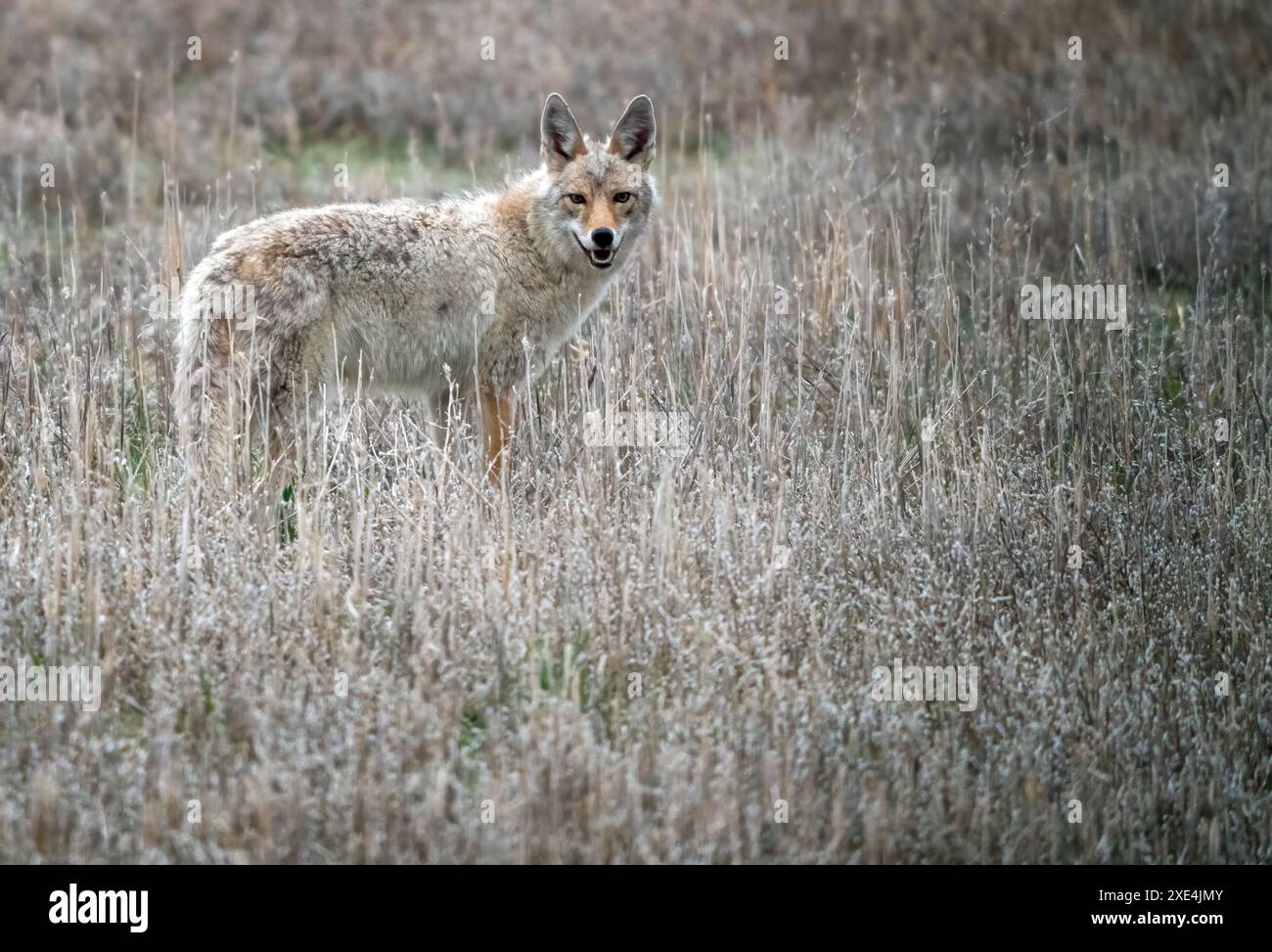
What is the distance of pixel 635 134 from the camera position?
696 cm

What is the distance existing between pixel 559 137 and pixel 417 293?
1.25 meters

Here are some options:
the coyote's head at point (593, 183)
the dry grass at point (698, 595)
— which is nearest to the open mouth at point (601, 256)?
the coyote's head at point (593, 183)

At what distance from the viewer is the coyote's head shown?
22.1ft

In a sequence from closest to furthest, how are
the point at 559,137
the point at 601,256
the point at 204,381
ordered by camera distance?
1. the point at 204,381
2. the point at 601,256
3. the point at 559,137

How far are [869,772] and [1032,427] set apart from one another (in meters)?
3.14

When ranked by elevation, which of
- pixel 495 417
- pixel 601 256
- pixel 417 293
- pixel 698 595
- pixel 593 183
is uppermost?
pixel 593 183

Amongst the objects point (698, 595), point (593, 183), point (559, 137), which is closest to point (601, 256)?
point (593, 183)

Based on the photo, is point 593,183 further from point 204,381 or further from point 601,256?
point 204,381

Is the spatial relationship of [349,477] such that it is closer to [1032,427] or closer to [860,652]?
[860,652]

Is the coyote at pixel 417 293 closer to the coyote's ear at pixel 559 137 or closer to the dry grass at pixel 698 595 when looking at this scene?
the coyote's ear at pixel 559 137

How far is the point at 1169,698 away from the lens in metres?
4.62

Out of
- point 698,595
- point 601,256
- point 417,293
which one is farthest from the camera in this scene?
point 601,256
